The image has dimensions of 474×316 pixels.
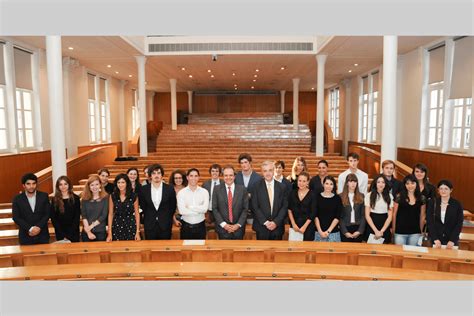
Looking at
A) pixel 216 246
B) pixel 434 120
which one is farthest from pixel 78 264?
pixel 434 120

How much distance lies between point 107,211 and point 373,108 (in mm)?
12274

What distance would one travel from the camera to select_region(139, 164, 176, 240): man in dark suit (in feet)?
14.6

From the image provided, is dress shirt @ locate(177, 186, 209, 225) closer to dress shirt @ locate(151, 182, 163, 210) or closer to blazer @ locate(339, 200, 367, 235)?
dress shirt @ locate(151, 182, 163, 210)

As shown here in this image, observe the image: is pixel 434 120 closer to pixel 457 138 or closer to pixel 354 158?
pixel 457 138

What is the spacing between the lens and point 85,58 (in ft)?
39.2

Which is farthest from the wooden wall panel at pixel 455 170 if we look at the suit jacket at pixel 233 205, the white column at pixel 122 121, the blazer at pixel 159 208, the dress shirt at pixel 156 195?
the white column at pixel 122 121

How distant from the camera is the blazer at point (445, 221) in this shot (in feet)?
13.1

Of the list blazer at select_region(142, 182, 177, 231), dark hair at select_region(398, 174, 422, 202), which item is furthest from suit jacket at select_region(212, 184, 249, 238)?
dark hair at select_region(398, 174, 422, 202)

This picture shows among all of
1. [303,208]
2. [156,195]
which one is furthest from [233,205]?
[156,195]

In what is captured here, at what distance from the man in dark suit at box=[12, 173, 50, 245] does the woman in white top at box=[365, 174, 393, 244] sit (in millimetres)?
3704

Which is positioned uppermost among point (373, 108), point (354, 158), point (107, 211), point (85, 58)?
point (85, 58)

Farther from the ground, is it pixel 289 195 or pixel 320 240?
pixel 289 195

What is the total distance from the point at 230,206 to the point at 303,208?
2.82 feet

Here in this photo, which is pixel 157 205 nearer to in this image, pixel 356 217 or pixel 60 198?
pixel 60 198
